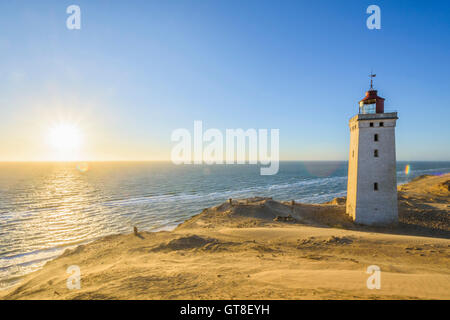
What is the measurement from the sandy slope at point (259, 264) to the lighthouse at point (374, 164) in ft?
5.29

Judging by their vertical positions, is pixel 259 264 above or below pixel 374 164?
below

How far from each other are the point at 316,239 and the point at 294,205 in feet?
36.8

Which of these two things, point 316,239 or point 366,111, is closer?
point 316,239

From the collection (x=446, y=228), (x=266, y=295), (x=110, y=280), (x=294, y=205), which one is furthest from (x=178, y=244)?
(x=446, y=228)

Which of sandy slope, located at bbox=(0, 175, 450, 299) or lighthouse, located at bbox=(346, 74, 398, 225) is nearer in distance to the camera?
sandy slope, located at bbox=(0, 175, 450, 299)

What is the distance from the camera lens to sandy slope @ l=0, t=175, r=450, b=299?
25.1ft

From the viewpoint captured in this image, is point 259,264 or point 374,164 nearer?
point 259,264

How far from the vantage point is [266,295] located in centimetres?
702

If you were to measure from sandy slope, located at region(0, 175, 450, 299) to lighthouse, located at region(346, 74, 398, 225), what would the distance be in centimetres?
161

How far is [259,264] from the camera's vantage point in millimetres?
10766

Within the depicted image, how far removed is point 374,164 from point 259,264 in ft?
49.2

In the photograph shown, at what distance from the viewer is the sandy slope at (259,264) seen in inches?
301

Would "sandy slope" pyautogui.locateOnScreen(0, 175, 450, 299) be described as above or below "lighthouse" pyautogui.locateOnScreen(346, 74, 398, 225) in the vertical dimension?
below
